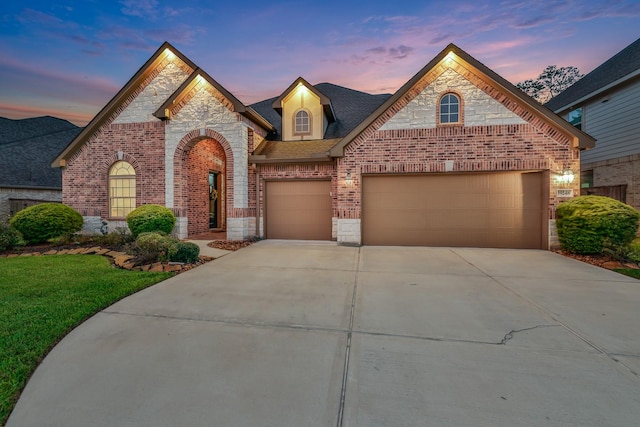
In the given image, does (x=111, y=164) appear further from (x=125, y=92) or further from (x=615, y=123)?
(x=615, y=123)

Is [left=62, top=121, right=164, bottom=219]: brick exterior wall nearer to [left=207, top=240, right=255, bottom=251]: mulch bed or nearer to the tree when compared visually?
[left=207, top=240, right=255, bottom=251]: mulch bed

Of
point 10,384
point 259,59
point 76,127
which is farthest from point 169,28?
point 10,384

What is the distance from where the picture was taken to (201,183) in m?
12.1

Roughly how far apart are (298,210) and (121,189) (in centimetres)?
753

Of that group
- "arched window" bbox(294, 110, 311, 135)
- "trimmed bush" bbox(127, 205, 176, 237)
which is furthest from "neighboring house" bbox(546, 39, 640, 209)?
"trimmed bush" bbox(127, 205, 176, 237)

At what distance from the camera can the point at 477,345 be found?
288cm

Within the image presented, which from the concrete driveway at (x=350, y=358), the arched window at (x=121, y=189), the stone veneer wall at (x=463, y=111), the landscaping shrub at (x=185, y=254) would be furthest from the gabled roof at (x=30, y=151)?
the stone veneer wall at (x=463, y=111)

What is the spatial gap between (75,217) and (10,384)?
10420mm

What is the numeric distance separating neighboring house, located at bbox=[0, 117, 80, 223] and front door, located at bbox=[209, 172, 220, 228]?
9876 mm

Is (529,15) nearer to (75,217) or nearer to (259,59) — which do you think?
(259,59)

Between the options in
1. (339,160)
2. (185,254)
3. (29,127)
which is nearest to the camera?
(185,254)

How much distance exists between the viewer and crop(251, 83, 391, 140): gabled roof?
1238 cm

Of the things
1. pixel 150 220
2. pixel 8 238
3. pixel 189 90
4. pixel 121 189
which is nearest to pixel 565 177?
pixel 150 220

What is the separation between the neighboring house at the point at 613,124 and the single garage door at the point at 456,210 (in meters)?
5.82
